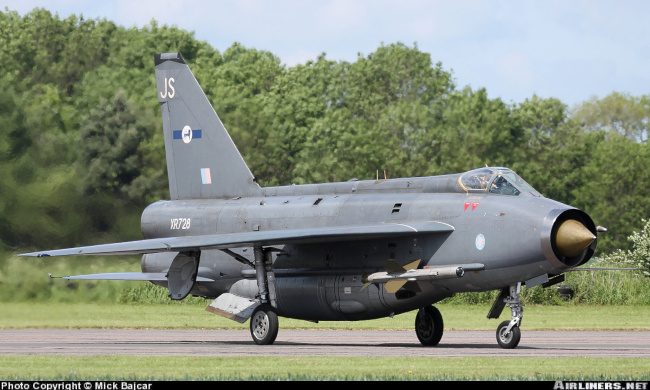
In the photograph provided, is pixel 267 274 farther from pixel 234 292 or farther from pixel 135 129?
pixel 135 129

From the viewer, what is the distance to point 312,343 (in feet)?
68.2

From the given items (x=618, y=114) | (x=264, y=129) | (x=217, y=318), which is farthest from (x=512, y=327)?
(x=618, y=114)

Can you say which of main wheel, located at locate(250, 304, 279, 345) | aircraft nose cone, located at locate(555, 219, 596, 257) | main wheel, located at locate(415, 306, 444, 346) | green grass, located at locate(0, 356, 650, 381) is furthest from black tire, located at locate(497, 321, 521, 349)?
main wheel, located at locate(250, 304, 279, 345)

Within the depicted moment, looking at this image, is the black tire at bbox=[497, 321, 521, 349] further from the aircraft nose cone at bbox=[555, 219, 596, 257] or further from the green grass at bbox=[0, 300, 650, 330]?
the green grass at bbox=[0, 300, 650, 330]

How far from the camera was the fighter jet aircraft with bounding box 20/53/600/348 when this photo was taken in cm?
1880

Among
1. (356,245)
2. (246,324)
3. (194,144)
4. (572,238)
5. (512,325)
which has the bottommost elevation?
(246,324)

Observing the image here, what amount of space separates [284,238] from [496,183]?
4.02 m

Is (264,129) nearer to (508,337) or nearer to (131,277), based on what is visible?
(131,277)

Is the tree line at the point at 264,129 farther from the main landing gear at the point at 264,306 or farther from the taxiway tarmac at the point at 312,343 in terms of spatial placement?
the main landing gear at the point at 264,306

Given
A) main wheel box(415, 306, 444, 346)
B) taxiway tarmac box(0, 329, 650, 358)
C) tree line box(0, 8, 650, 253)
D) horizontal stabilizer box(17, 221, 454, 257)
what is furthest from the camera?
tree line box(0, 8, 650, 253)

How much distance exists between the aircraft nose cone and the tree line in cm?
1436

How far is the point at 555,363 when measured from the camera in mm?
15188

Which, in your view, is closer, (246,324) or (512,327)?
(512,327)

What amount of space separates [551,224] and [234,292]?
7142mm
